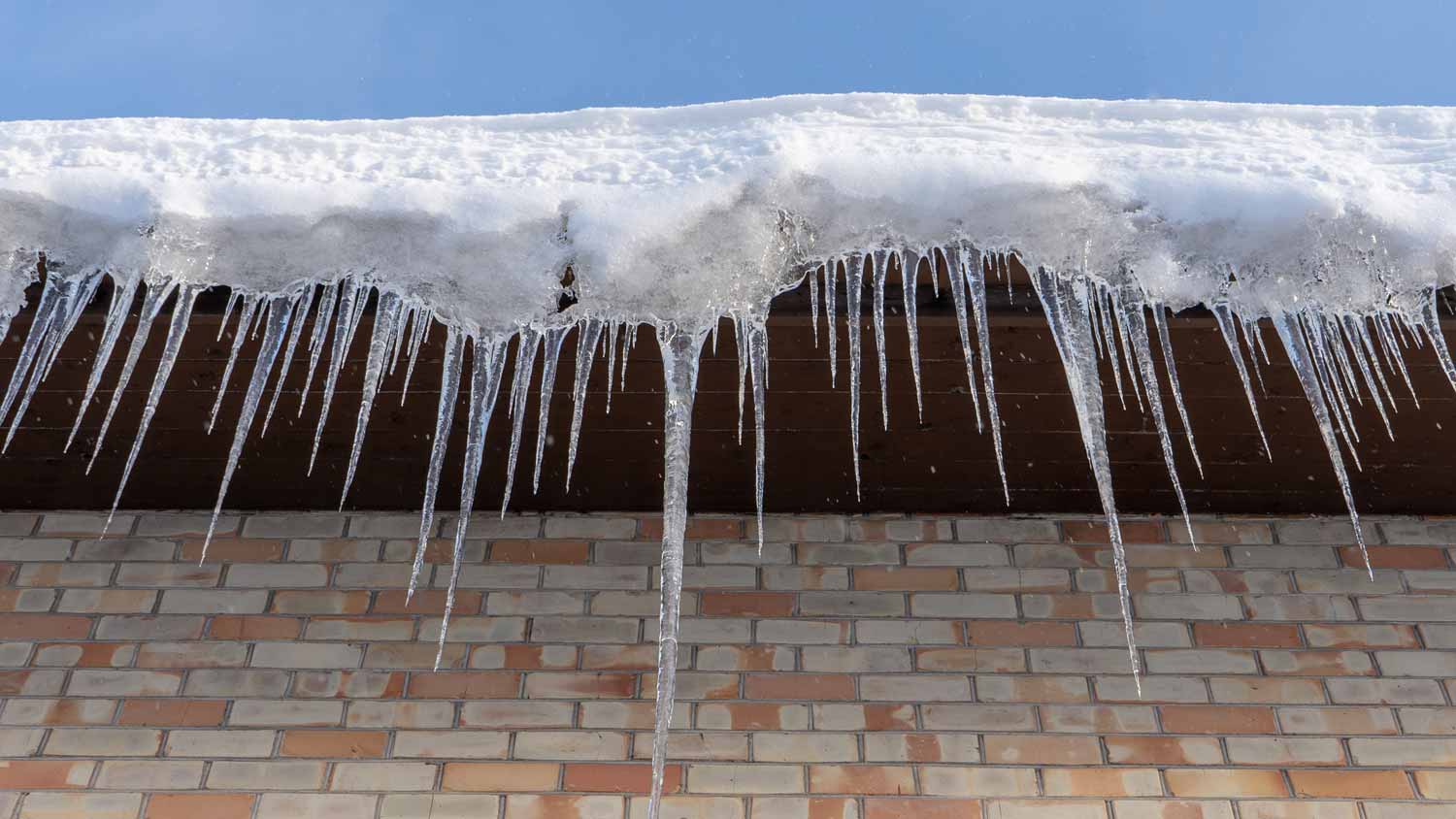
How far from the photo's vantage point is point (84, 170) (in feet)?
5.89

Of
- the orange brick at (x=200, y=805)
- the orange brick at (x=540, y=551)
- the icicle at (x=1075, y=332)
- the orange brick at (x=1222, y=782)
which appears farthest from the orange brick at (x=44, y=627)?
the orange brick at (x=1222, y=782)

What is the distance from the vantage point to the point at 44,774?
2.43 metres

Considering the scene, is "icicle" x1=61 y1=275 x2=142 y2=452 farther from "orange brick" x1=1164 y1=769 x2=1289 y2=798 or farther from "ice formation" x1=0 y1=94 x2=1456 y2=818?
"orange brick" x1=1164 y1=769 x2=1289 y2=798

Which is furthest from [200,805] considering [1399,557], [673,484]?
[1399,557]

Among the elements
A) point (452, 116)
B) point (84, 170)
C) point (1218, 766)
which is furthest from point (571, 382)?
point (1218, 766)

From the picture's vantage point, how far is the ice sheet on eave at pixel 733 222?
1683 mm

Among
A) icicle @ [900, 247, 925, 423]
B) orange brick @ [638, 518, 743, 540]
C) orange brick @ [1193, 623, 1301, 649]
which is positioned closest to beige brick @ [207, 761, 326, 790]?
orange brick @ [638, 518, 743, 540]

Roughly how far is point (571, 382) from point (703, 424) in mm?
302

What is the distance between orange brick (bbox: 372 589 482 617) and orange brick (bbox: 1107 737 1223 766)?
1.41 m

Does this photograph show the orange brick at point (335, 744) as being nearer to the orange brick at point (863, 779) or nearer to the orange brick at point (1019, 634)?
the orange brick at point (863, 779)

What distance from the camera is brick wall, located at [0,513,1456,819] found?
7.89ft

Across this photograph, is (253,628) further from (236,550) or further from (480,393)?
(480,393)

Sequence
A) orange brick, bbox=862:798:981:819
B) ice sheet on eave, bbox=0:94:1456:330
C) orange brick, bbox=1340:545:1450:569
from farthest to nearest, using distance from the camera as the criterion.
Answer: orange brick, bbox=1340:545:1450:569 < orange brick, bbox=862:798:981:819 < ice sheet on eave, bbox=0:94:1456:330

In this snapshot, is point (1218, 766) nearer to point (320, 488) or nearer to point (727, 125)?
point (727, 125)
